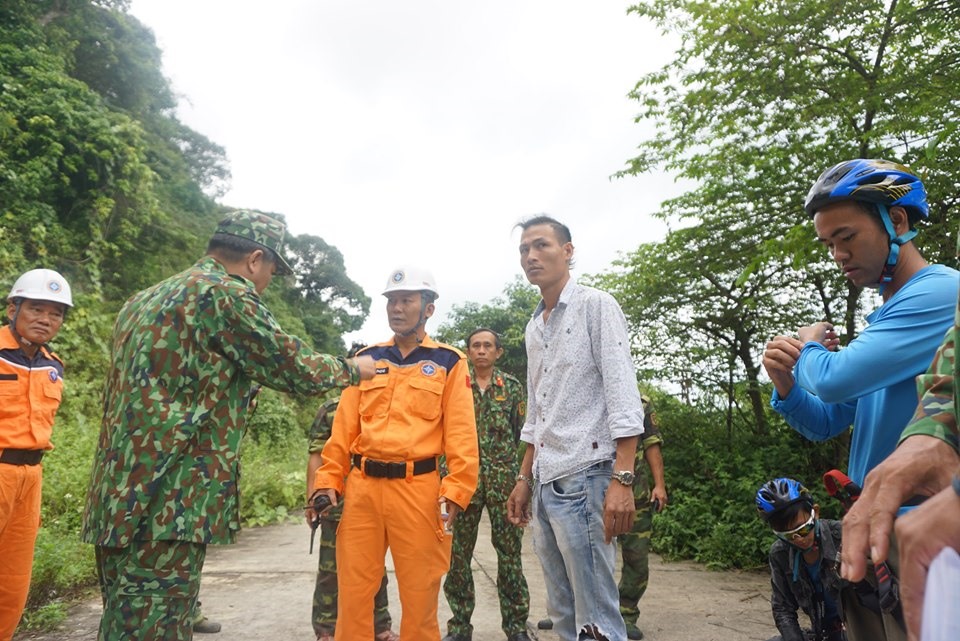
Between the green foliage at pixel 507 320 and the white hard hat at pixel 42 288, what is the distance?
12.2 meters

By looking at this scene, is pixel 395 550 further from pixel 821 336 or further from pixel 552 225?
pixel 821 336

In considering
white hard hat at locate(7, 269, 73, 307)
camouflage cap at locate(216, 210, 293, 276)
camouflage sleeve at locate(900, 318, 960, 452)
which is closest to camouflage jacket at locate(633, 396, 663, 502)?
camouflage cap at locate(216, 210, 293, 276)

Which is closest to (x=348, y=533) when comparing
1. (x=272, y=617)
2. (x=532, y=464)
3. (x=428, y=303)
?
(x=532, y=464)

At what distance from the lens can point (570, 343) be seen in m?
A: 2.66

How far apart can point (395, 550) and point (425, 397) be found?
0.81 metres

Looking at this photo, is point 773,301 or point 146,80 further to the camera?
point 146,80

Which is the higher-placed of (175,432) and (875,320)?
(875,320)

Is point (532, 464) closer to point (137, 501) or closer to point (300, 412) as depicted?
point (137, 501)

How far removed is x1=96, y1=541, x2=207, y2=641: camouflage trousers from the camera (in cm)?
215

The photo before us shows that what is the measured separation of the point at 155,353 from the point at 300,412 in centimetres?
2060

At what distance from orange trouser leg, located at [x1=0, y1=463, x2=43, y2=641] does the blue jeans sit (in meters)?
3.06

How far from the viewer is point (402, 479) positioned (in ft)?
10.5

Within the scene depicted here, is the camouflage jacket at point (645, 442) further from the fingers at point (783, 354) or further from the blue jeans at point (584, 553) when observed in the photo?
the fingers at point (783, 354)

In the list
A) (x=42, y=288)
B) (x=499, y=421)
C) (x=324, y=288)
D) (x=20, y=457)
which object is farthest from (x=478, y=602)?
(x=324, y=288)
